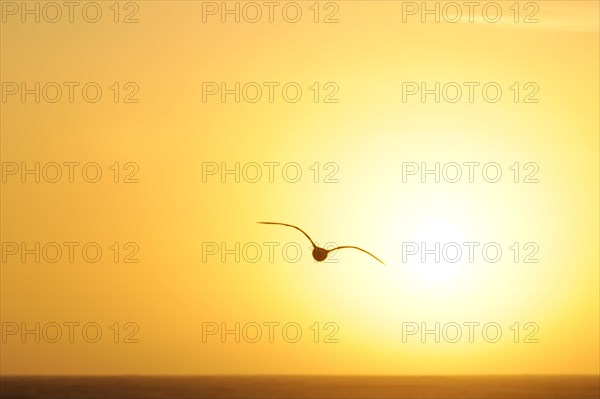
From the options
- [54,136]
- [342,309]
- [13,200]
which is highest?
[54,136]

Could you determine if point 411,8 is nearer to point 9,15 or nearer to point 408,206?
point 408,206

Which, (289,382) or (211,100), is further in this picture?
(211,100)

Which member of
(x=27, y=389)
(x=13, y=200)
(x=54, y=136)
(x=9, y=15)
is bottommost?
(x=27, y=389)

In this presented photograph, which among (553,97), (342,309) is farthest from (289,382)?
(553,97)

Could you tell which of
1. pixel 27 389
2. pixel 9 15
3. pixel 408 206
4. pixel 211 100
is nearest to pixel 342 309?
pixel 408 206

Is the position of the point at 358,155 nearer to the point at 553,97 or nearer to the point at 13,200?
the point at 553,97

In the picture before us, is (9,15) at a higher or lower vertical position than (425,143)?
higher

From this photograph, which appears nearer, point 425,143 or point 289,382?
point 289,382

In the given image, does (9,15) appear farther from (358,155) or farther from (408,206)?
(408,206)

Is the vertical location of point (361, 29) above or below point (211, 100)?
above
